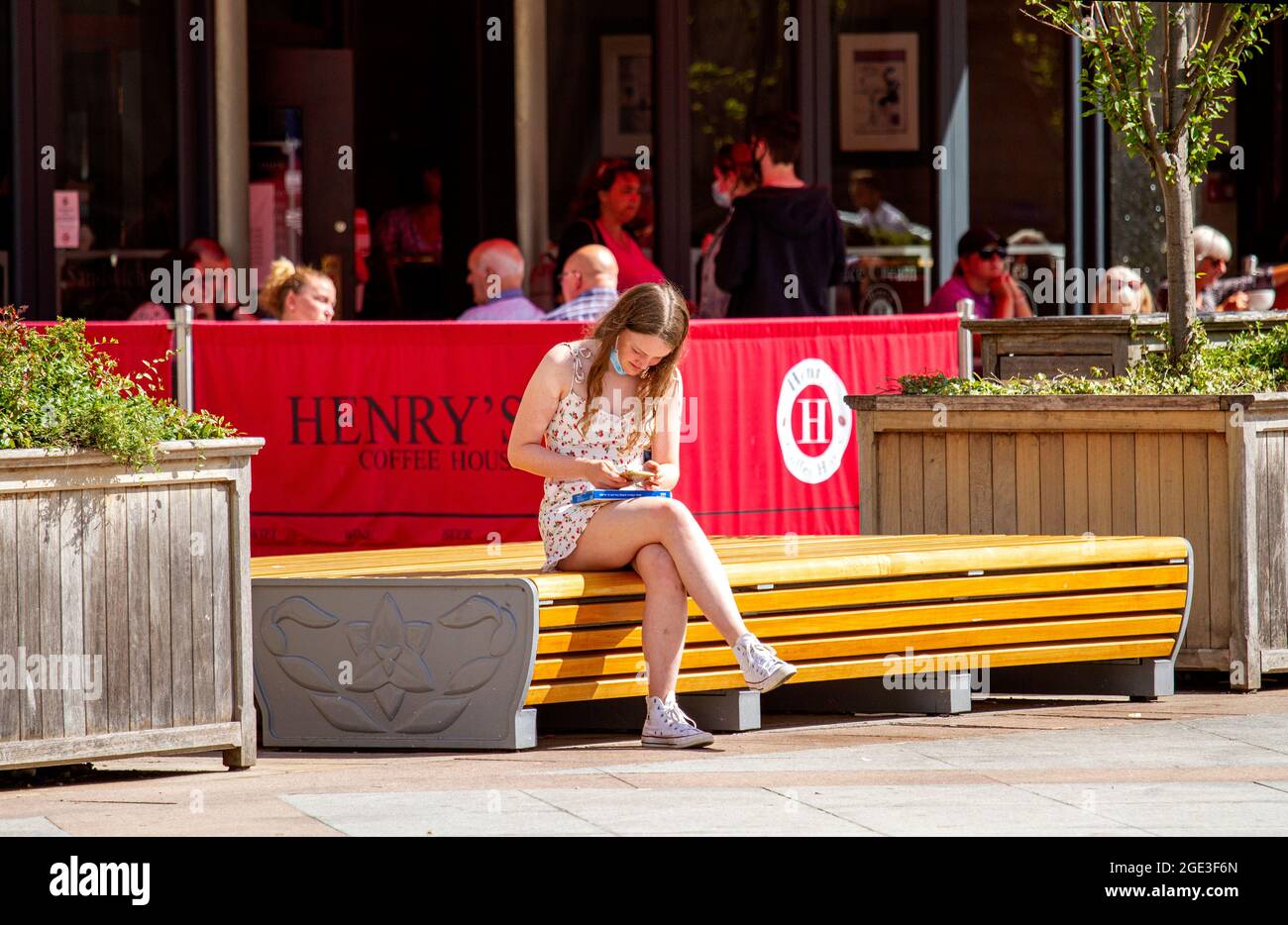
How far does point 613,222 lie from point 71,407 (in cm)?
624

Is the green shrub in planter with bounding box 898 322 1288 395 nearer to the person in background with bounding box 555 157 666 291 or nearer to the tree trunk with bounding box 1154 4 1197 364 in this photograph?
the tree trunk with bounding box 1154 4 1197 364

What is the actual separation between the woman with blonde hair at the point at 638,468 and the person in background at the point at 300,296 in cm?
362

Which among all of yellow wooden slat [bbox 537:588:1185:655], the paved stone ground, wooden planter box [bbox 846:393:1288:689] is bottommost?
the paved stone ground

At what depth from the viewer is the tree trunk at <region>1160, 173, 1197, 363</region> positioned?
8609mm

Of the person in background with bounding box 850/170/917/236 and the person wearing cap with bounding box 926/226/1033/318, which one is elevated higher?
the person in background with bounding box 850/170/917/236

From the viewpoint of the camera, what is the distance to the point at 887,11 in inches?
625

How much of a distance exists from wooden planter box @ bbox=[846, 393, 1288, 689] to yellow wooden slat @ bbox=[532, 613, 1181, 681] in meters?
0.33

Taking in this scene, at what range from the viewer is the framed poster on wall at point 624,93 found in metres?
16.3

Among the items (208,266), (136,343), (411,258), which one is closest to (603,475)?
(136,343)

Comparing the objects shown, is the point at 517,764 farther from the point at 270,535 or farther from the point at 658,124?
the point at 658,124

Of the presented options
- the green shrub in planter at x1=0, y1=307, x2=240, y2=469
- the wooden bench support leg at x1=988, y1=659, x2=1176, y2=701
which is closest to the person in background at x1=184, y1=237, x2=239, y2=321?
the wooden bench support leg at x1=988, y1=659, x2=1176, y2=701

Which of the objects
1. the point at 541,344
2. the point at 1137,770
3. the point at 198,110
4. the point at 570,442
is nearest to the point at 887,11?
the point at 198,110

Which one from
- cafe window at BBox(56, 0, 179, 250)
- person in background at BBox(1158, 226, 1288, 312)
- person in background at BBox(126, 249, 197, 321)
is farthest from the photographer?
cafe window at BBox(56, 0, 179, 250)

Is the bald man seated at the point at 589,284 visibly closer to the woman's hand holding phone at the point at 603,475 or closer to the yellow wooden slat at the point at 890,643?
the woman's hand holding phone at the point at 603,475
